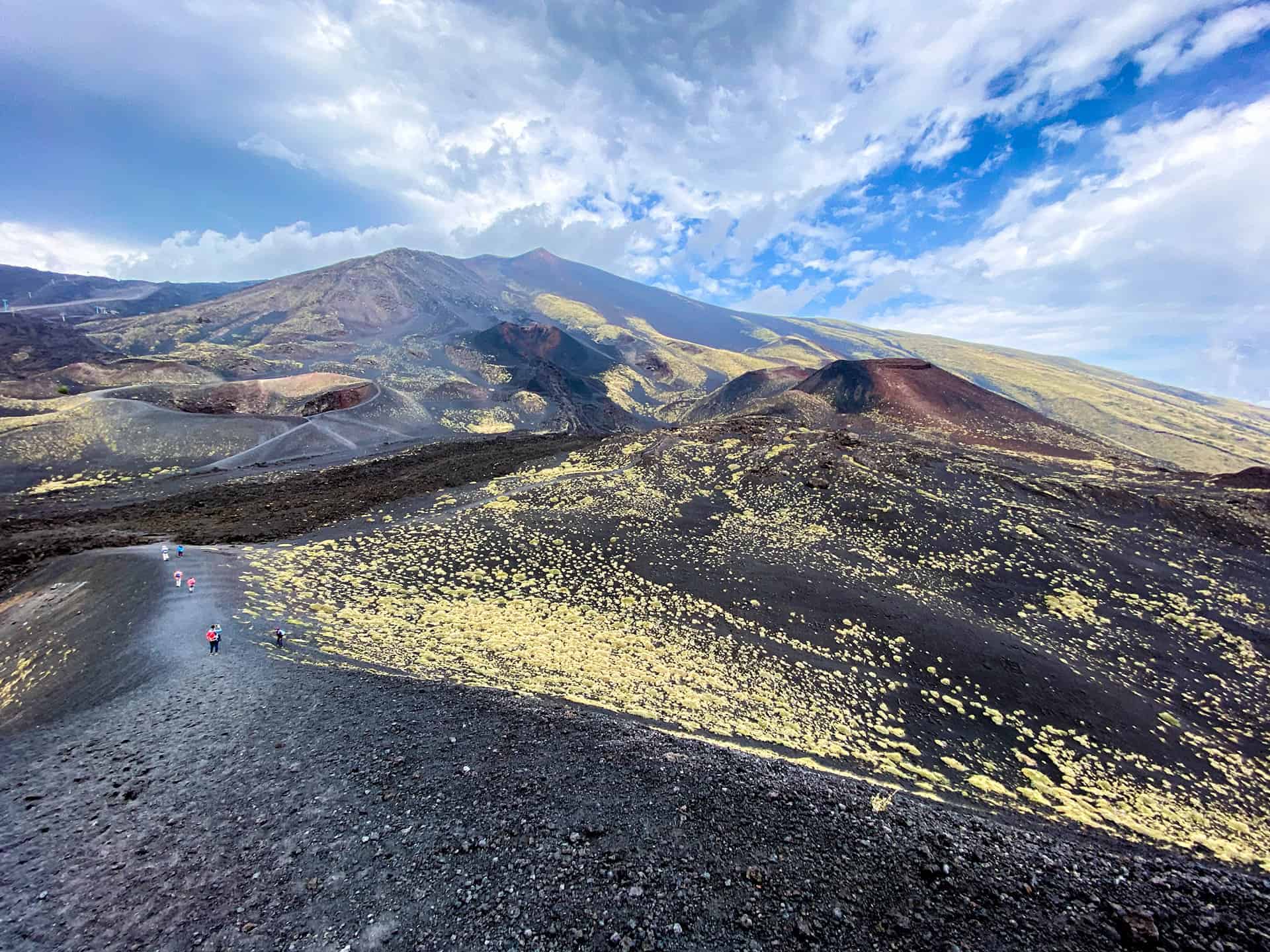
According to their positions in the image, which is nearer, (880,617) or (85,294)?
(880,617)

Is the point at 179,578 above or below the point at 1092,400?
below

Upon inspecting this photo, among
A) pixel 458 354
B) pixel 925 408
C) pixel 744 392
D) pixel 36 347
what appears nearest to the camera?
pixel 925 408

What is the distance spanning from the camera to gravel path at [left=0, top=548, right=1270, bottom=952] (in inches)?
211

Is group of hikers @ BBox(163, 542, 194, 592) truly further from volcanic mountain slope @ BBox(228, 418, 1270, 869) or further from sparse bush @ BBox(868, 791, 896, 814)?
sparse bush @ BBox(868, 791, 896, 814)

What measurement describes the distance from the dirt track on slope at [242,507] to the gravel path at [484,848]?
12941 mm

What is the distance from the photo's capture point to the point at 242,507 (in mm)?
25531

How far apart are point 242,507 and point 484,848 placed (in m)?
27.2

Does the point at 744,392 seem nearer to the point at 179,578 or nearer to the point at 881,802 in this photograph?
the point at 179,578

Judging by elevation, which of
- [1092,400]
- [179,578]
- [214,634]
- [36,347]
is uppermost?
[1092,400]

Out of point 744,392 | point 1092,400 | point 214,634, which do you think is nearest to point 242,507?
point 214,634

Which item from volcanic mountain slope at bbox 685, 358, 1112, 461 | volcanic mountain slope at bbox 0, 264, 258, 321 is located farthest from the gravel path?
volcanic mountain slope at bbox 0, 264, 258, 321

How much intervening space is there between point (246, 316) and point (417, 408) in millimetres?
95973

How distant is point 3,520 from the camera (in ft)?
74.3

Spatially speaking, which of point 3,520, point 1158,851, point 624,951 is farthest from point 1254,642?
point 3,520
